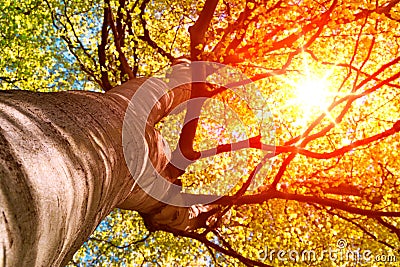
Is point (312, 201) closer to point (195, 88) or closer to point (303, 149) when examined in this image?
point (303, 149)

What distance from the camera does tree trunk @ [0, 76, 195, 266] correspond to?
3.76 feet

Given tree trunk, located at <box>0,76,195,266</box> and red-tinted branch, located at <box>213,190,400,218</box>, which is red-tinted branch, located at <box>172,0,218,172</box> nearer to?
red-tinted branch, located at <box>213,190,400,218</box>

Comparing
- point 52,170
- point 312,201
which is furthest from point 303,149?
point 52,170

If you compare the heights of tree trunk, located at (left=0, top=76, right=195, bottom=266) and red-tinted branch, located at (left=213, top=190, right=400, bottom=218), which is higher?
red-tinted branch, located at (left=213, top=190, right=400, bottom=218)

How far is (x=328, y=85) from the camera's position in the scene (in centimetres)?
1172

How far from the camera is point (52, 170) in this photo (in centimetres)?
139

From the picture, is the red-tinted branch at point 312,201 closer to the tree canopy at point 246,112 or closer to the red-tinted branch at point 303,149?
the red-tinted branch at point 303,149

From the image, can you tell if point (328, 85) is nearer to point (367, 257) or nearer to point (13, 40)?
point (367, 257)

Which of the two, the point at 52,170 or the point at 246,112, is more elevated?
the point at 246,112

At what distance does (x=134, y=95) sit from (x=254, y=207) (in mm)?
5826

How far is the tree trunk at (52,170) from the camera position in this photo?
3.76 feet

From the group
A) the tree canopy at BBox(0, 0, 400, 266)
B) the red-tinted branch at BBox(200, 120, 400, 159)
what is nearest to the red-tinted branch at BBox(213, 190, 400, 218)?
the red-tinted branch at BBox(200, 120, 400, 159)

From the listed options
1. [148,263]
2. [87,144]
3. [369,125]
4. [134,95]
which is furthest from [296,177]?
[87,144]

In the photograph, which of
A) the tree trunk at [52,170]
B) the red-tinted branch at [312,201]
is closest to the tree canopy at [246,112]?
the red-tinted branch at [312,201]
